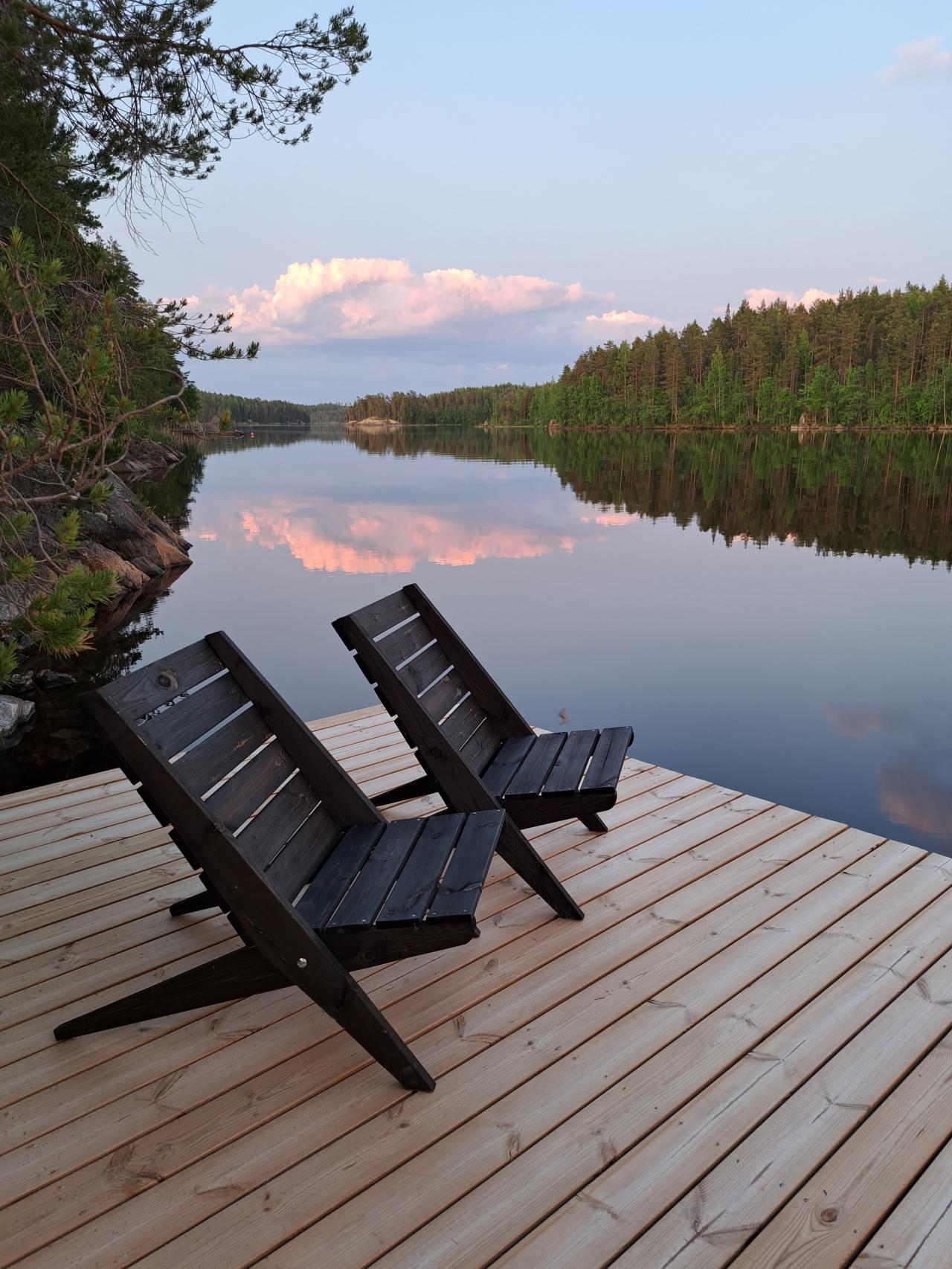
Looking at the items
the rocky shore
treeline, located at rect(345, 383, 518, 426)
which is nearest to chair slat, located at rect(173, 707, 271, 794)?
the rocky shore

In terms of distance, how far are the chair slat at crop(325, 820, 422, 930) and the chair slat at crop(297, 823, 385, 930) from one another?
0.8 inches

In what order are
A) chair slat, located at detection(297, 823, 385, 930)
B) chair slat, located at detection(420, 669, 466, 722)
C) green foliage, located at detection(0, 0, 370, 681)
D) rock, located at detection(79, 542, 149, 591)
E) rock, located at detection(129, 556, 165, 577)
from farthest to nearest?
1. rock, located at detection(129, 556, 165, 577)
2. rock, located at detection(79, 542, 149, 591)
3. green foliage, located at detection(0, 0, 370, 681)
4. chair slat, located at detection(420, 669, 466, 722)
5. chair slat, located at detection(297, 823, 385, 930)

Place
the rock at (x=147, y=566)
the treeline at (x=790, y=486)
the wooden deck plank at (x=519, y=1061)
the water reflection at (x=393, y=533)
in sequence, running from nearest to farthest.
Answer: the wooden deck plank at (x=519, y=1061) → the rock at (x=147, y=566) → the water reflection at (x=393, y=533) → the treeline at (x=790, y=486)

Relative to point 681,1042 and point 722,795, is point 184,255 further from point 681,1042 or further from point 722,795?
point 681,1042

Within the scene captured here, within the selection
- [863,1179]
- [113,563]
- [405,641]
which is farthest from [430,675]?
[113,563]

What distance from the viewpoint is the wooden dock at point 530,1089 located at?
Result: 5.48 feet

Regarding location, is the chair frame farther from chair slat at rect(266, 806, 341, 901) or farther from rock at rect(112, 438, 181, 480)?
rock at rect(112, 438, 181, 480)

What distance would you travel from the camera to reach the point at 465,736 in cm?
325

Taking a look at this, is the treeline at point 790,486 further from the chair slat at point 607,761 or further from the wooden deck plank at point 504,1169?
the wooden deck plank at point 504,1169

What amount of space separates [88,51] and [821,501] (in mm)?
22655

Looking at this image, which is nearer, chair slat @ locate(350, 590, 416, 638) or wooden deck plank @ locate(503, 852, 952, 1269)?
wooden deck plank @ locate(503, 852, 952, 1269)

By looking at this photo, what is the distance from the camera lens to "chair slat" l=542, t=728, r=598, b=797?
2891 millimetres

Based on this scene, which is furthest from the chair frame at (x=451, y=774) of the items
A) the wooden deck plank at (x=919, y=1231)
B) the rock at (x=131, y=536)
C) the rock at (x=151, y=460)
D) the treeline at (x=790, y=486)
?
the rock at (x=151, y=460)

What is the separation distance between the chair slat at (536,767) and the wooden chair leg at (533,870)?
→ 8.0 inches
